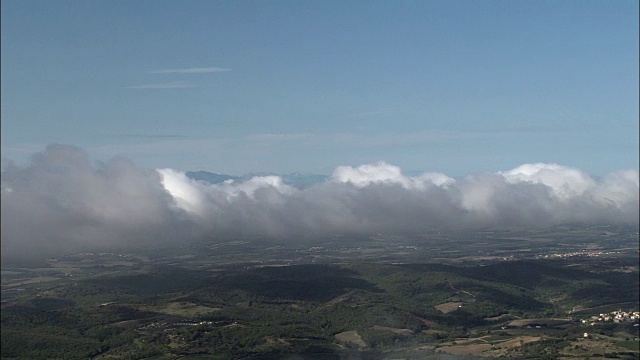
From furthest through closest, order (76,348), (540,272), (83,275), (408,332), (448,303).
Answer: (540,272) → (448,303) → (83,275) → (408,332) → (76,348)

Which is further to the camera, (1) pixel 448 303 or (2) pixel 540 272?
(2) pixel 540 272

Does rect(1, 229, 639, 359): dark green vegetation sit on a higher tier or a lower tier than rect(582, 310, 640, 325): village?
higher

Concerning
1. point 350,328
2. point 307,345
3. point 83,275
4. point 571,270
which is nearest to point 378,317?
point 350,328

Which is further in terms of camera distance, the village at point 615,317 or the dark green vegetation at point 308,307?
the village at point 615,317

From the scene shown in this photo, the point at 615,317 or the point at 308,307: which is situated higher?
the point at 308,307

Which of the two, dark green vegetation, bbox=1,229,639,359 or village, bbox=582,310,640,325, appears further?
village, bbox=582,310,640,325

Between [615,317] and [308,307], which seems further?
[308,307]

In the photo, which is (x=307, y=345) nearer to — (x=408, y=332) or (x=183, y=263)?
(x=408, y=332)

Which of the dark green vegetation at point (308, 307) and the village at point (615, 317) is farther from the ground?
the dark green vegetation at point (308, 307)
